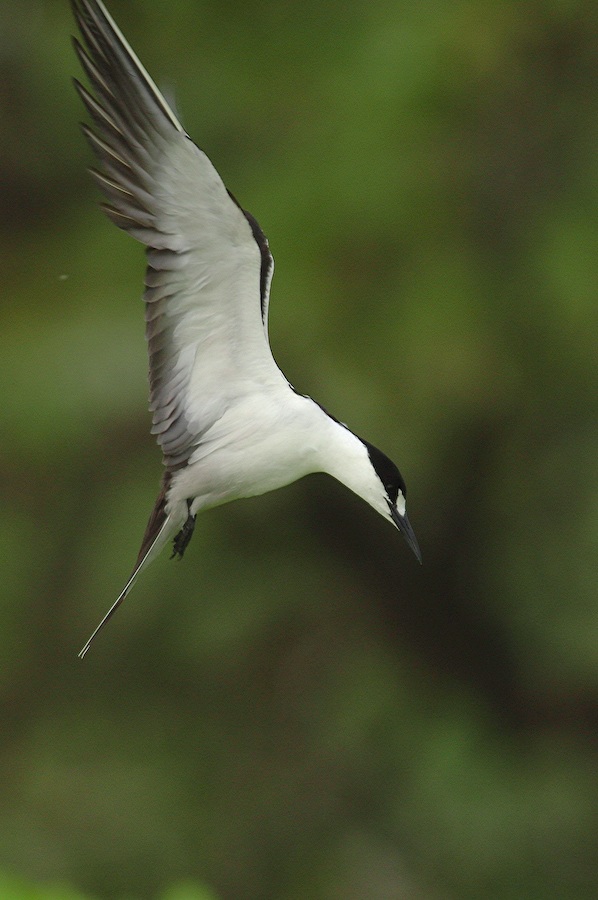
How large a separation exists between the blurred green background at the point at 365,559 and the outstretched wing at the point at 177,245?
266 centimetres

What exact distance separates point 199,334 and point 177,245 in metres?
0.30

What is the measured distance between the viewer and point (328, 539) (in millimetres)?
6340

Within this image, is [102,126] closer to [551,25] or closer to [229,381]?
[229,381]

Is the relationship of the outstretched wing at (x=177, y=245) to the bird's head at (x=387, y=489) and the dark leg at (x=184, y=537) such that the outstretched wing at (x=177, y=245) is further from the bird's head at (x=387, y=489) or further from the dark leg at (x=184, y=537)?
the bird's head at (x=387, y=489)

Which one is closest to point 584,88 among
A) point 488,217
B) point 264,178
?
point 488,217

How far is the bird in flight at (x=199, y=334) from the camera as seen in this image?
2.83 m

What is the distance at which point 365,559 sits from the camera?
6.43 m

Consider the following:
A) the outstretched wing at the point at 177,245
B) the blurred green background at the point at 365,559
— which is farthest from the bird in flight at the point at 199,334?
the blurred green background at the point at 365,559

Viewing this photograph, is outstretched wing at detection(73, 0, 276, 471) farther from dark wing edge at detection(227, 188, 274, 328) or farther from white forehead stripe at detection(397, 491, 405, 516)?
white forehead stripe at detection(397, 491, 405, 516)

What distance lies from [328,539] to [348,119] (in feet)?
8.12

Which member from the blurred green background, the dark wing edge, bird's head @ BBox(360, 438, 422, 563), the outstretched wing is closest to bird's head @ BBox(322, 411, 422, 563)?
bird's head @ BBox(360, 438, 422, 563)

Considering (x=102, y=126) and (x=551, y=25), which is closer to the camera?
(x=102, y=126)

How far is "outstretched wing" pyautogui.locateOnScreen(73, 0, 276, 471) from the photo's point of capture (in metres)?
2.74

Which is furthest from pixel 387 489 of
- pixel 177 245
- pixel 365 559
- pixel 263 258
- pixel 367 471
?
pixel 365 559
